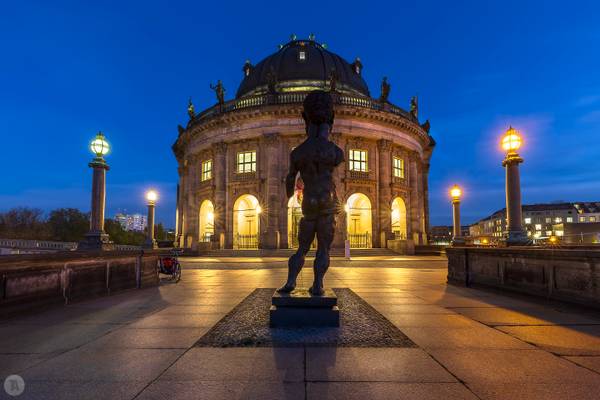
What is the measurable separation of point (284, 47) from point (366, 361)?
142 feet

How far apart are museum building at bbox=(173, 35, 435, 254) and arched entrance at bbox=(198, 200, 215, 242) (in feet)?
0.37

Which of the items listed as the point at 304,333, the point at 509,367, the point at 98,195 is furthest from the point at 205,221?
the point at 509,367

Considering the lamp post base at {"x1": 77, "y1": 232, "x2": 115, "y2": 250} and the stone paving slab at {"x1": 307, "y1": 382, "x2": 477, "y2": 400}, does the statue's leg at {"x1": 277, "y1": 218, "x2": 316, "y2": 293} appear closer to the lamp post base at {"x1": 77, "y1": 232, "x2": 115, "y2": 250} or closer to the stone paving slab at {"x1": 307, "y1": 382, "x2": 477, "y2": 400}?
the stone paving slab at {"x1": 307, "y1": 382, "x2": 477, "y2": 400}

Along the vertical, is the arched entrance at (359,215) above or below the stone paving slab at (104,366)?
above

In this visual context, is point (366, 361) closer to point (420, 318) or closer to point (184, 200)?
point (420, 318)

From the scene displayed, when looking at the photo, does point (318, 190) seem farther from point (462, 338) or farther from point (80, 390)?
point (80, 390)

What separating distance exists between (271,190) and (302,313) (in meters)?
26.1

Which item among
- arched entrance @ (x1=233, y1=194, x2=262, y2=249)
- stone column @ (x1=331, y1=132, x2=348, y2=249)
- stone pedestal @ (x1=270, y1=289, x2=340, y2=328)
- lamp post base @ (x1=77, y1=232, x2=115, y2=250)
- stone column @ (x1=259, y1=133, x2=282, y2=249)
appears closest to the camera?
stone pedestal @ (x1=270, y1=289, x2=340, y2=328)

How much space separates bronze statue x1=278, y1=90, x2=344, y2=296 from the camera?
17.5 ft

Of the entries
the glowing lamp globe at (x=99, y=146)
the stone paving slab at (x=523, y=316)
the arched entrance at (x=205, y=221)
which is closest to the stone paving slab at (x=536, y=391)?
the stone paving slab at (x=523, y=316)

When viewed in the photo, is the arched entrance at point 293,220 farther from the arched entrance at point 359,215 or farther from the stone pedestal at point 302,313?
the stone pedestal at point 302,313

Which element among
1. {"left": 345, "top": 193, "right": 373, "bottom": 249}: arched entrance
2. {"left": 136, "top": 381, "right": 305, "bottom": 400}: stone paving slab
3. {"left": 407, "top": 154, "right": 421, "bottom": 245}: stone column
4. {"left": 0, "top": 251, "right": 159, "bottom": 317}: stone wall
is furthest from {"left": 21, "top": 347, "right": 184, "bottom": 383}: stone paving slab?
{"left": 407, "top": 154, "right": 421, "bottom": 245}: stone column

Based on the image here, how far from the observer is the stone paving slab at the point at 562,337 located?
12.8 ft

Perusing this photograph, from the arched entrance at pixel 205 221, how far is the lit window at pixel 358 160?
48.4 ft
